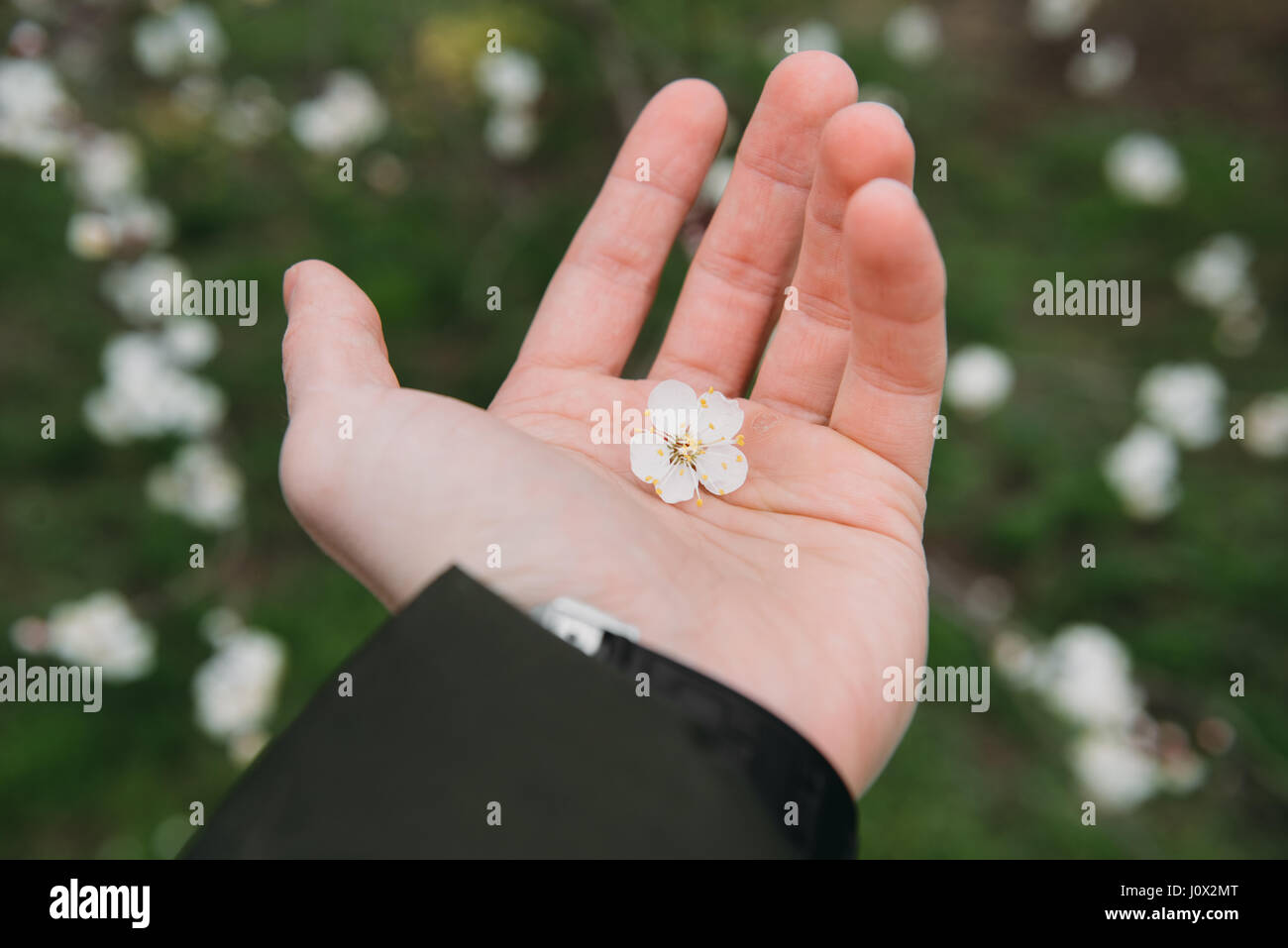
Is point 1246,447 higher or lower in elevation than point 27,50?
lower

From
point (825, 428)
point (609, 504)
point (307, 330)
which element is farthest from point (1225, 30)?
point (307, 330)

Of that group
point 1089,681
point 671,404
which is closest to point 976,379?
point 1089,681

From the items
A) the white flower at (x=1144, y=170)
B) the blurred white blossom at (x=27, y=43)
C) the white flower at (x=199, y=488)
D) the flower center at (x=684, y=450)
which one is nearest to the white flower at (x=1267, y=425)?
the white flower at (x=1144, y=170)

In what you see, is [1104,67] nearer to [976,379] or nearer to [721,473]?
[976,379]

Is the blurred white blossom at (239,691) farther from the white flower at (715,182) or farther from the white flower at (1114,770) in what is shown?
the white flower at (1114,770)

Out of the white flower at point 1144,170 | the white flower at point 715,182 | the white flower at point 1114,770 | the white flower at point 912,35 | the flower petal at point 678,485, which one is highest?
the white flower at point 912,35
